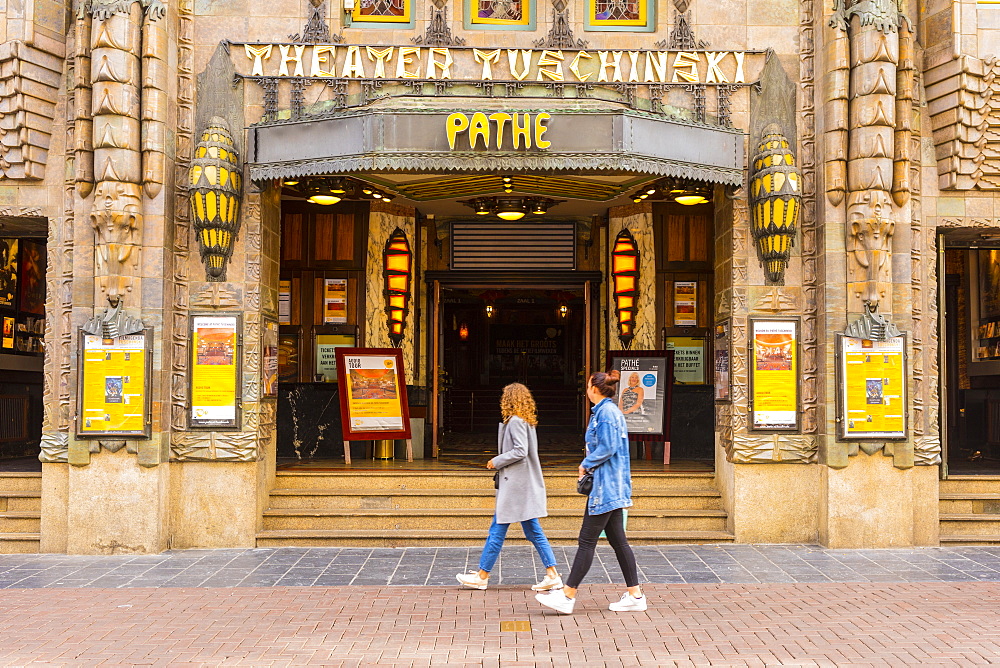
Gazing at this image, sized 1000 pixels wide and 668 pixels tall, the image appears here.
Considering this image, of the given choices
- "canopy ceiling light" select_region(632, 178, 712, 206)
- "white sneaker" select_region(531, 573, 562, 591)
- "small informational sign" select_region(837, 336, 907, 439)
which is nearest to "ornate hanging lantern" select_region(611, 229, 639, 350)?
"canopy ceiling light" select_region(632, 178, 712, 206)

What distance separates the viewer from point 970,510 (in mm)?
10047

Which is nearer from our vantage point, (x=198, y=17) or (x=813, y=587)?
(x=813, y=587)

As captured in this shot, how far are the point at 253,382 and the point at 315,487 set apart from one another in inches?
59.7

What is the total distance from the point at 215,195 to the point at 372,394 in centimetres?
364

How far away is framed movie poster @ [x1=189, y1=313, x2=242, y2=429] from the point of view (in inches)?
378

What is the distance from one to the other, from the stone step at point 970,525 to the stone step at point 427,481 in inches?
96.4

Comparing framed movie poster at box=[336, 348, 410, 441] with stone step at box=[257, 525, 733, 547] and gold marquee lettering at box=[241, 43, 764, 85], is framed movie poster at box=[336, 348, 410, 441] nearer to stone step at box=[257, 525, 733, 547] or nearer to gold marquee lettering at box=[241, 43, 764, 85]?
stone step at box=[257, 525, 733, 547]

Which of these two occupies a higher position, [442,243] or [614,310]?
[442,243]

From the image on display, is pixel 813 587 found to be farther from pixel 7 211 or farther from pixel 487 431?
pixel 487 431

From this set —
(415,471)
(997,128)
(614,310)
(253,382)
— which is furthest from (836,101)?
(253,382)

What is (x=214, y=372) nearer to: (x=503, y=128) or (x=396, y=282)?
(x=396, y=282)

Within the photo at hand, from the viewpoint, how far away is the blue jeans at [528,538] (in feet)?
23.1

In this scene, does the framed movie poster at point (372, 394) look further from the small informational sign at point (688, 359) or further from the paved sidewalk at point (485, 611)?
the small informational sign at point (688, 359)

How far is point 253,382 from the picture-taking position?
9688 mm
